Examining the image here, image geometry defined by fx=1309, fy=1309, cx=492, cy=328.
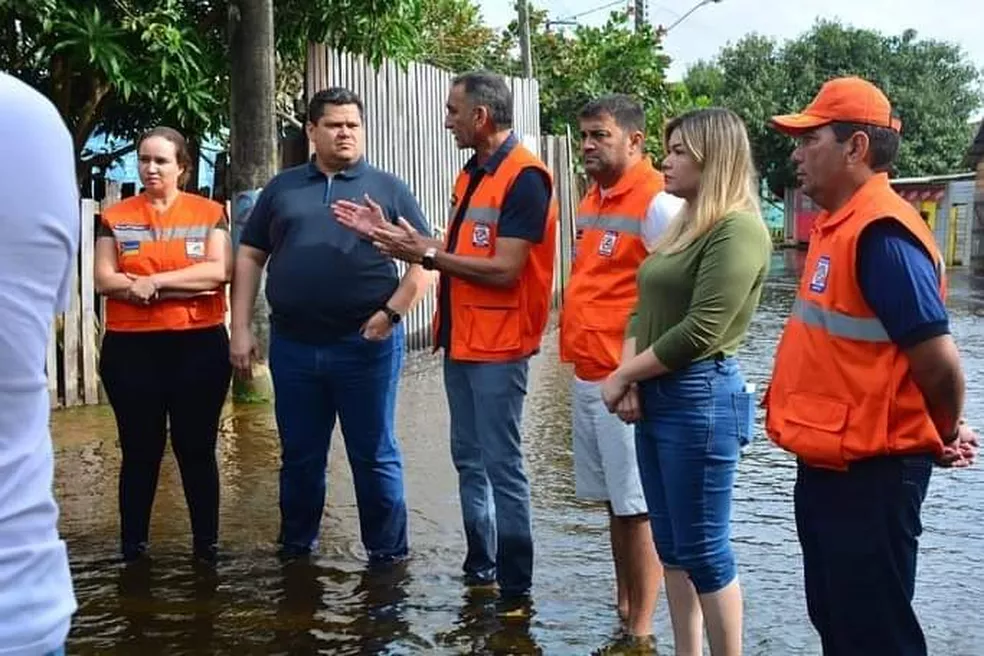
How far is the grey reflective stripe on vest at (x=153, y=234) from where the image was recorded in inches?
213

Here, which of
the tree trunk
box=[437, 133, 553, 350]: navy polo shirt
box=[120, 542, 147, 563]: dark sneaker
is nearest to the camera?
box=[437, 133, 553, 350]: navy polo shirt

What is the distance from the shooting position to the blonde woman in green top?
3732mm

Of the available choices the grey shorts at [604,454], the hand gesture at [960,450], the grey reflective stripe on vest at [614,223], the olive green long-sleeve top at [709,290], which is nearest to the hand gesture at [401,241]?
the grey reflective stripe on vest at [614,223]

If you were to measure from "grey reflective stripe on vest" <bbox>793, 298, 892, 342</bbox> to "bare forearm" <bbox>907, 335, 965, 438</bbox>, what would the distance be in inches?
3.7

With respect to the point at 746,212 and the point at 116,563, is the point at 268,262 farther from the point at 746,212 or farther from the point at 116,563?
the point at 746,212

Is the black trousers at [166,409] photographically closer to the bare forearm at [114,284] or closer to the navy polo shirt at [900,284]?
the bare forearm at [114,284]

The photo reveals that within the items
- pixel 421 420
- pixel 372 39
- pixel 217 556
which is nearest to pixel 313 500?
pixel 217 556

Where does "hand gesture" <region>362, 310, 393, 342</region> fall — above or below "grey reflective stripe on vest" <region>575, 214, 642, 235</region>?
below

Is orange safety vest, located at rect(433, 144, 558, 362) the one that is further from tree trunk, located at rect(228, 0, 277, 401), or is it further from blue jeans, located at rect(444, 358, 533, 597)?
tree trunk, located at rect(228, 0, 277, 401)

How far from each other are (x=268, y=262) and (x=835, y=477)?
118 inches

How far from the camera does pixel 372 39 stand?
10172 millimetres

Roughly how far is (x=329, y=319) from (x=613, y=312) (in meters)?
1.34

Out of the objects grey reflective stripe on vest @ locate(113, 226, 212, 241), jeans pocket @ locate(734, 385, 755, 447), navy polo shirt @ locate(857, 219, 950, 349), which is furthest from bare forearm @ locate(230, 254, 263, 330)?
navy polo shirt @ locate(857, 219, 950, 349)

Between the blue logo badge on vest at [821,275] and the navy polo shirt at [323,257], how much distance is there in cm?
232
